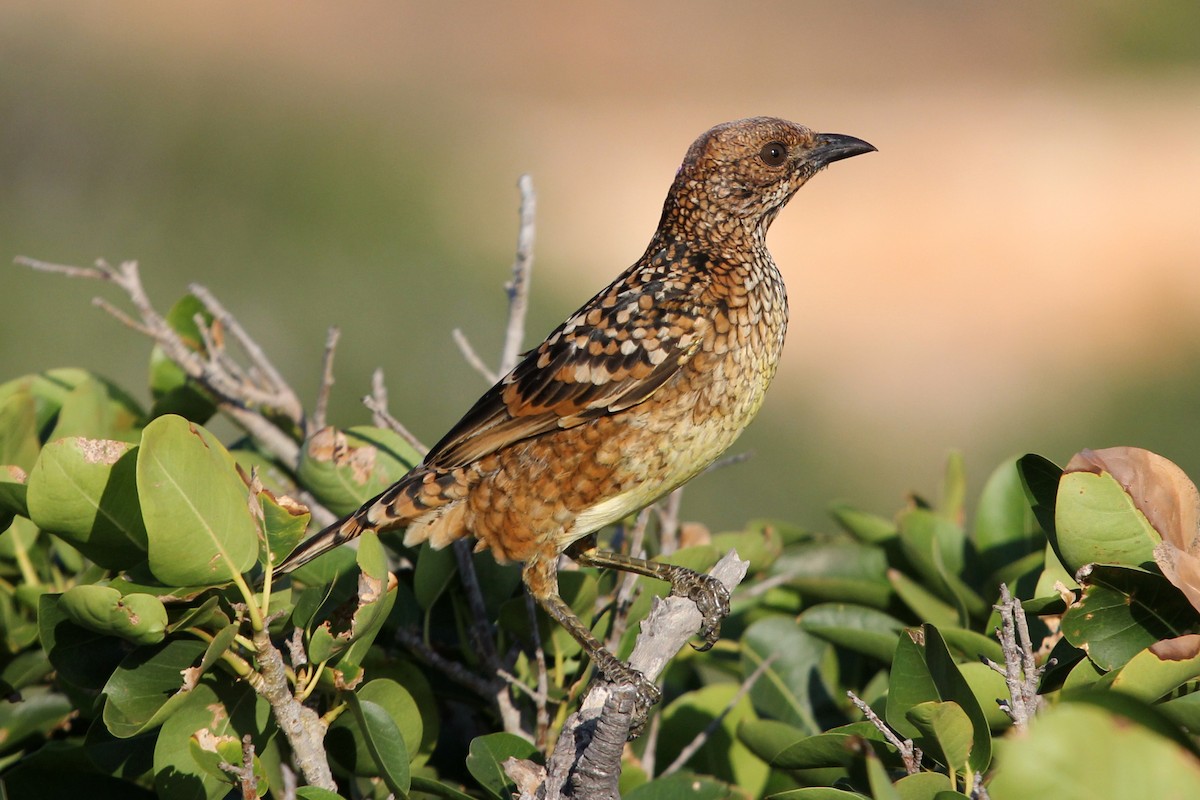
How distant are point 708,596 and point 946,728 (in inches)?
33.6

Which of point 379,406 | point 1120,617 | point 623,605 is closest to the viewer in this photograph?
point 1120,617

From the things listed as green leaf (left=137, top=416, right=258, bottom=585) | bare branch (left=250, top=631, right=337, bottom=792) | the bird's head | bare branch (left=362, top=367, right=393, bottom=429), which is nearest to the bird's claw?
bare branch (left=250, top=631, right=337, bottom=792)

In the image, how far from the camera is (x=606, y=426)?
2736 mm

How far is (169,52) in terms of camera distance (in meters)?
16.3

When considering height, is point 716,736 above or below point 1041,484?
Result: below

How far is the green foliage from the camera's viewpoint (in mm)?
1663

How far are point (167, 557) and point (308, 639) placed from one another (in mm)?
260

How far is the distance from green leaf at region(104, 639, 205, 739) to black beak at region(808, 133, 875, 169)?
→ 2018mm

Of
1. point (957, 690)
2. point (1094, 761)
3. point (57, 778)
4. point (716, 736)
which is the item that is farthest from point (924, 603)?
point (57, 778)

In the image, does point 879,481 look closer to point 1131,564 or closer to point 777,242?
point 777,242

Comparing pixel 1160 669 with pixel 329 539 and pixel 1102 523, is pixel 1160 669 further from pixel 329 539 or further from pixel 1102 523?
pixel 329 539

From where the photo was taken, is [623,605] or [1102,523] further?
[623,605]

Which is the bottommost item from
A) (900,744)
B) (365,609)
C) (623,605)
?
(623,605)

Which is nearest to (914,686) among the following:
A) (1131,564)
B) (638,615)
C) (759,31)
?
(1131,564)
